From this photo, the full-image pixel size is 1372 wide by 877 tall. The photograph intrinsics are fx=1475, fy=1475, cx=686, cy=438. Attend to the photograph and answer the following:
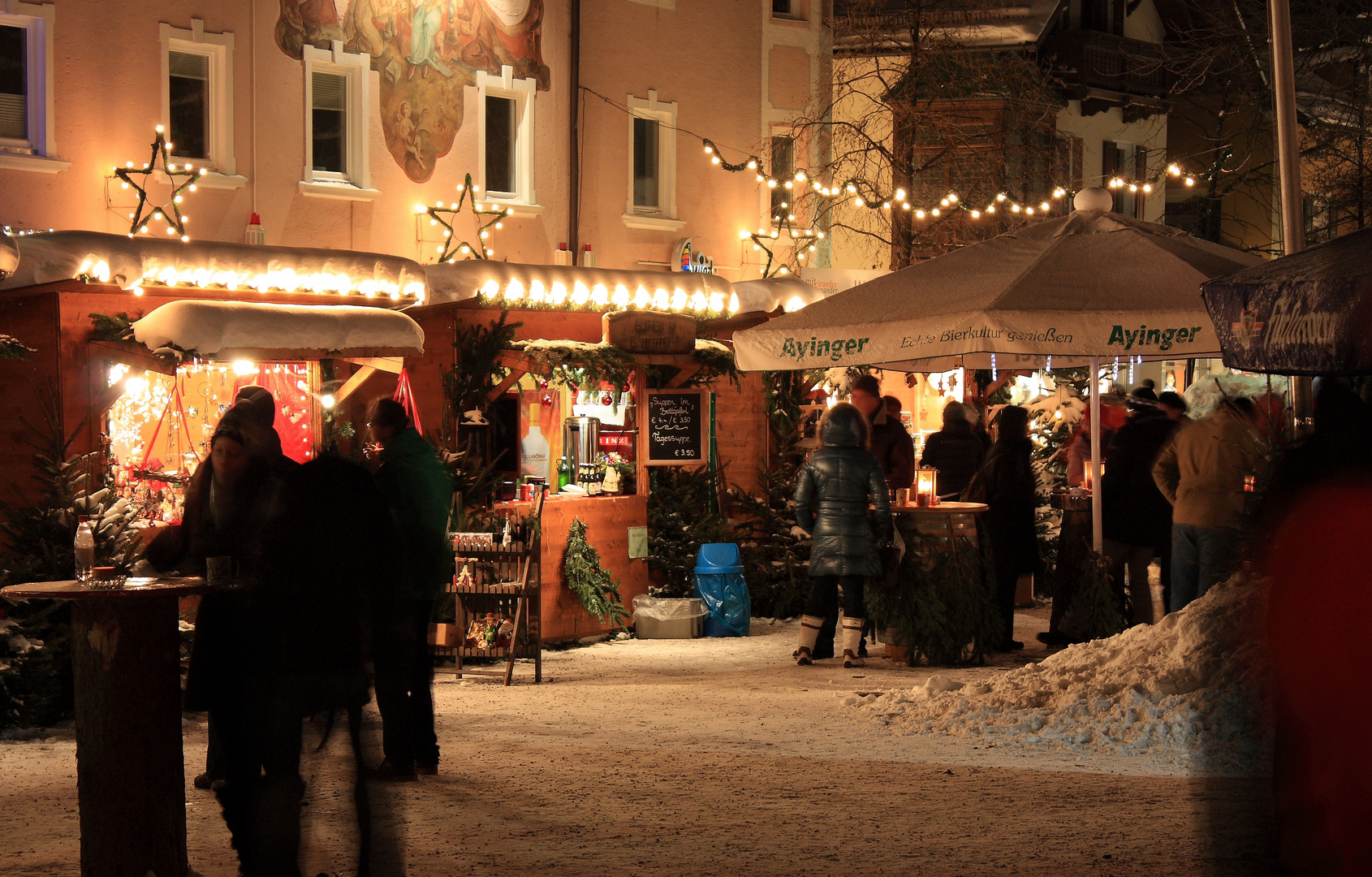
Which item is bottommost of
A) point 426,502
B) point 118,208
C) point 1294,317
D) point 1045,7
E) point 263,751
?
point 263,751

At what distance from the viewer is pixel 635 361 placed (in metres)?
12.8

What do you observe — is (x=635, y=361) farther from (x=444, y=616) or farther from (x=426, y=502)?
(x=426, y=502)

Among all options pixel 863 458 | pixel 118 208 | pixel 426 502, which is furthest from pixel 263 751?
pixel 118 208

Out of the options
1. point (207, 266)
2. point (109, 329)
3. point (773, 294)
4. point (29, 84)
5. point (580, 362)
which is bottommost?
point (580, 362)

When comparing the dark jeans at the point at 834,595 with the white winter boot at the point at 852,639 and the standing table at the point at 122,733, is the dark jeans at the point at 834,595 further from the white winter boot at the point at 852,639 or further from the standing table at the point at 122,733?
the standing table at the point at 122,733

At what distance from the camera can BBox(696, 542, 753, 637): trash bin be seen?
13039 millimetres

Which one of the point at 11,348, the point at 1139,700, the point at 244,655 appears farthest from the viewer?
the point at 11,348

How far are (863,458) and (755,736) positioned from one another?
2965 millimetres

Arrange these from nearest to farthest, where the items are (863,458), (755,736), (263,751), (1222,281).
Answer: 1. (263,751)
2. (1222,281)
3. (755,736)
4. (863,458)

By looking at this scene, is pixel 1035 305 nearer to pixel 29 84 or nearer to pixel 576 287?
pixel 576 287

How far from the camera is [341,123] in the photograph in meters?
15.0

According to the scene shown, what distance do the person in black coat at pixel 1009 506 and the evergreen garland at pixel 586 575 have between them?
3.37 metres

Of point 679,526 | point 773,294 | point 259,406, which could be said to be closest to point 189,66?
point 679,526

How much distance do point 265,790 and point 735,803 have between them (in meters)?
2.20
